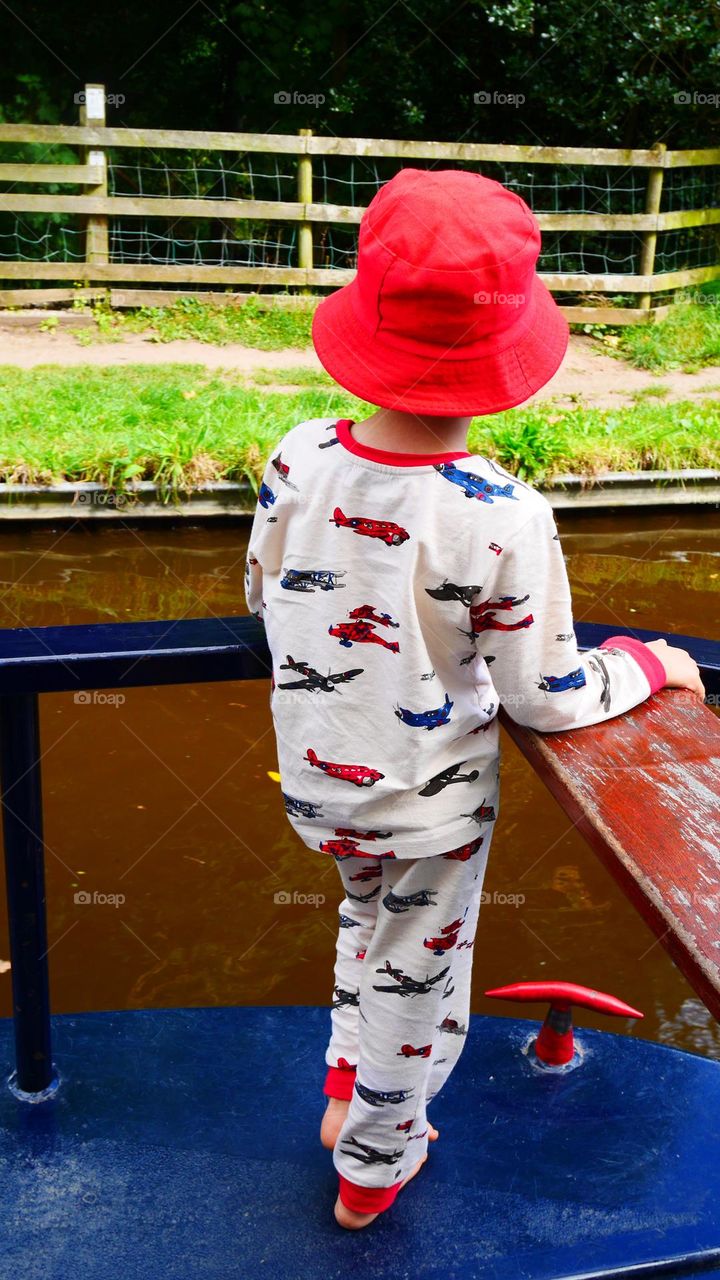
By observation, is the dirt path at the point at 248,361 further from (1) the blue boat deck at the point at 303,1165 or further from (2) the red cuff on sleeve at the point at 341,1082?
(2) the red cuff on sleeve at the point at 341,1082

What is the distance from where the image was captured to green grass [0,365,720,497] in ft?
17.9

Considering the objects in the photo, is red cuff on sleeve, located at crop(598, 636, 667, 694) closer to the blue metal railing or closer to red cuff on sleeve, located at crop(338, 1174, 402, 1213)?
the blue metal railing

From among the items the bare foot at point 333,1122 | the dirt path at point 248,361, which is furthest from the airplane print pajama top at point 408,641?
the dirt path at point 248,361

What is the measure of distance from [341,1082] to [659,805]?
25.0 inches

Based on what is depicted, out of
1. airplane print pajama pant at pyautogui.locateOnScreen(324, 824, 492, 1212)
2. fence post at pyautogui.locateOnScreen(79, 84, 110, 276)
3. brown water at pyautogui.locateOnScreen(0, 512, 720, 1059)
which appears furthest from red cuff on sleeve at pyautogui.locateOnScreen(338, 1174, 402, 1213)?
fence post at pyautogui.locateOnScreen(79, 84, 110, 276)

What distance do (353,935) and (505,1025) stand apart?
46 centimetres

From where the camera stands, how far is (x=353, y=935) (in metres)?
1.47

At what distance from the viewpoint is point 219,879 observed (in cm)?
338

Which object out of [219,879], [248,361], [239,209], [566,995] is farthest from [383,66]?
[566,995]

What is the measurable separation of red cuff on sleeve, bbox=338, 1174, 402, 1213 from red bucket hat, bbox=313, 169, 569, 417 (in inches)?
31.9

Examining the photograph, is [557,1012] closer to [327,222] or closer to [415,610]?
[415,610]

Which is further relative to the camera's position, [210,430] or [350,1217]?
[210,430]

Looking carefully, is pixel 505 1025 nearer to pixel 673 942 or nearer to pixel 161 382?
pixel 673 942

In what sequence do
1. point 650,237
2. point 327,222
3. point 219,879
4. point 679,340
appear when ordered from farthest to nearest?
point 327,222, point 650,237, point 679,340, point 219,879
